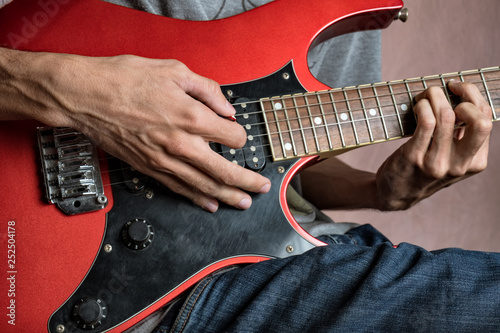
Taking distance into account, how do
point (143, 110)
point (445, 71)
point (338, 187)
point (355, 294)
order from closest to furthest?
point (355, 294) → point (143, 110) → point (338, 187) → point (445, 71)

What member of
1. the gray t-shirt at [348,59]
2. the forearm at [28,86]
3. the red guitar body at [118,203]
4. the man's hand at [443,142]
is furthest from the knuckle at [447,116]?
the forearm at [28,86]

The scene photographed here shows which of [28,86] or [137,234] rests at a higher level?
[28,86]

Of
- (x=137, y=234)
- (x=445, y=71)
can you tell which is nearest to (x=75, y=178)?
(x=137, y=234)

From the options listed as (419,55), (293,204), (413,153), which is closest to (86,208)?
(293,204)

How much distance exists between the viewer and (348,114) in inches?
31.3

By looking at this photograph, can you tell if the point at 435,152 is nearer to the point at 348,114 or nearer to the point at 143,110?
the point at 348,114

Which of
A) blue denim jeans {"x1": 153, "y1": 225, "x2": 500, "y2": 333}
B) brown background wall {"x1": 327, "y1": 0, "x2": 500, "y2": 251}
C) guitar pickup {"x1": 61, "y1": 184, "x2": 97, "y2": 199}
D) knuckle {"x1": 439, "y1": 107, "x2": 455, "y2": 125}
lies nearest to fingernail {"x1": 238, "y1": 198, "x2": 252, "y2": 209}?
blue denim jeans {"x1": 153, "y1": 225, "x2": 500, "y2": 333}

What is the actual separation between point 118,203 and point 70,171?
0.08 m

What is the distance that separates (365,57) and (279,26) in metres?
0.49

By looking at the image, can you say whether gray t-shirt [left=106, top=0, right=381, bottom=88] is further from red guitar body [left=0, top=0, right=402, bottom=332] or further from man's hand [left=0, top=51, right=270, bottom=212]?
man's hand [left=0, top=51, right=270, bottom=212]

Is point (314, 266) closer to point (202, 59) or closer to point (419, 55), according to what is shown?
point (202, 59)

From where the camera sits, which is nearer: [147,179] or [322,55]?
[147,179]

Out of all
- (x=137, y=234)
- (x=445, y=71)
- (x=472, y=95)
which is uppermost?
(x=445, y=71)

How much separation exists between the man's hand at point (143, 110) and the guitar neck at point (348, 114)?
10cm
